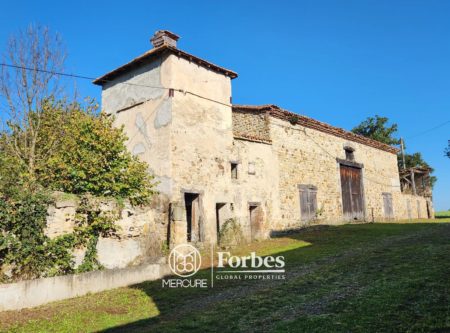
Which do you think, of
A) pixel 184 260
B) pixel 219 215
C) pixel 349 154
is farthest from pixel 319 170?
pixel 184 260

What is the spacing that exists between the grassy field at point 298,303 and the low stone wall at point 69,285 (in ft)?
1.02

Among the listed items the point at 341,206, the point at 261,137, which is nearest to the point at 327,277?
the point at 261,137

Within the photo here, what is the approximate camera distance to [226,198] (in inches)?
572

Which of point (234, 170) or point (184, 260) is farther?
point (234, 170)

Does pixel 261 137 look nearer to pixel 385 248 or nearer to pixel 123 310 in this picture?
pixel 385 248

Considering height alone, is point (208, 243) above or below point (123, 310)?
above

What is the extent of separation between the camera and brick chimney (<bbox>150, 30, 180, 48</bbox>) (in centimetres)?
1408

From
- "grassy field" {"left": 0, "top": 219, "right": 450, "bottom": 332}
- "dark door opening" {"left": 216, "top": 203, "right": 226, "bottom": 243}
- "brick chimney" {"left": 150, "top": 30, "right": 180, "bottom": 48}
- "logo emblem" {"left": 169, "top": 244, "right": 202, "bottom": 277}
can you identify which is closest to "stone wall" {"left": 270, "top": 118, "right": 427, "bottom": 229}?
"dark door opening" {"left": 216, "top": 203, "right": 226, "bottom": 243}

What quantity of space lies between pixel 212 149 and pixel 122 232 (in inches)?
216

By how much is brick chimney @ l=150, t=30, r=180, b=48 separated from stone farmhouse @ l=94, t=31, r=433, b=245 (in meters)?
0.04

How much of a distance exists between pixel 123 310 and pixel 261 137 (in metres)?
11.2

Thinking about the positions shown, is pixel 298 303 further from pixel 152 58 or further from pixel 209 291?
pixel 152 58

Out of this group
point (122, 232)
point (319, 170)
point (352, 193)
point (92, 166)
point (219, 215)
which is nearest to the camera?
point (122, 232)

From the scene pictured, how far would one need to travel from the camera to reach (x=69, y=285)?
27.6 feet
